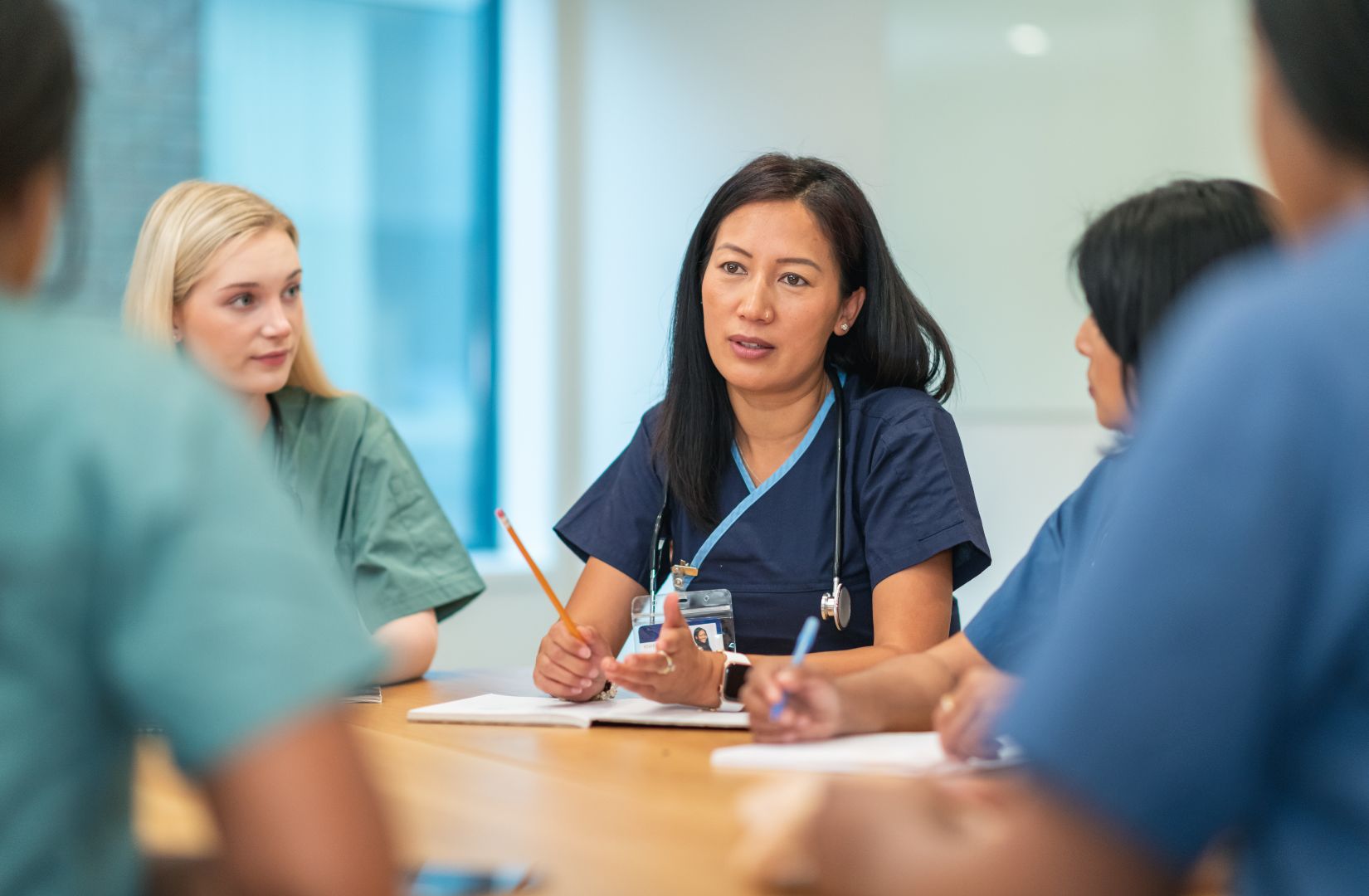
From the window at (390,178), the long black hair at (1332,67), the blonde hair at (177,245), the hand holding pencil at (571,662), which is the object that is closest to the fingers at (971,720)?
the hand holding pencil at (571,662)

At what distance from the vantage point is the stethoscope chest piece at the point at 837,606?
2.00 metres

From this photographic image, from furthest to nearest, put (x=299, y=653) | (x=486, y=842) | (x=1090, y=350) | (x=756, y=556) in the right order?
(x=756, y=556) < (x=1090, y=350) < (x=486, y=842) < (x=299, y=653)

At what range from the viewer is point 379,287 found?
175 inches

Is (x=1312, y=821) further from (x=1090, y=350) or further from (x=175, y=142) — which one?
(x=175, y=142)

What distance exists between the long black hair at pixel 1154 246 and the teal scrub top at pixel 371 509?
132 cm

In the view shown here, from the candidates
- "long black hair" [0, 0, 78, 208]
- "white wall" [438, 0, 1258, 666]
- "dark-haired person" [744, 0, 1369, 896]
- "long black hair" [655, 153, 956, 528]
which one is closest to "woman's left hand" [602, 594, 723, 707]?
"long black hair" [655, 153, 956, 528]

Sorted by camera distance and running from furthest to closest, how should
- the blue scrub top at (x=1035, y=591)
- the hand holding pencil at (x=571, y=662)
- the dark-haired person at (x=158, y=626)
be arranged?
the hand holding pencil at (x=571, y=662) → the blue scrub top at (x=1035, y=591) → the dark-haired person at (x=158, y=626)

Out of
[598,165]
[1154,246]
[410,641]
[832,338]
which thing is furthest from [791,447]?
[598,165]

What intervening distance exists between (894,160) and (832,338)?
2036 mm

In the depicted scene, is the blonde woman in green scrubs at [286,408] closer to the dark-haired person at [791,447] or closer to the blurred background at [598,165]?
the dark-haired person at [791,447]

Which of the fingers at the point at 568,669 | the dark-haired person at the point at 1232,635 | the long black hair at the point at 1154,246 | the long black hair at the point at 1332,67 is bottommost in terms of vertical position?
the fingers at the point at 568,669

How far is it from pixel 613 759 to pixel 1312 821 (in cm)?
91

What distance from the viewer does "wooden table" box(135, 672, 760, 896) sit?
→ 104cm

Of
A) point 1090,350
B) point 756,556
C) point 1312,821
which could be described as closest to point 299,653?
point 1312,821
